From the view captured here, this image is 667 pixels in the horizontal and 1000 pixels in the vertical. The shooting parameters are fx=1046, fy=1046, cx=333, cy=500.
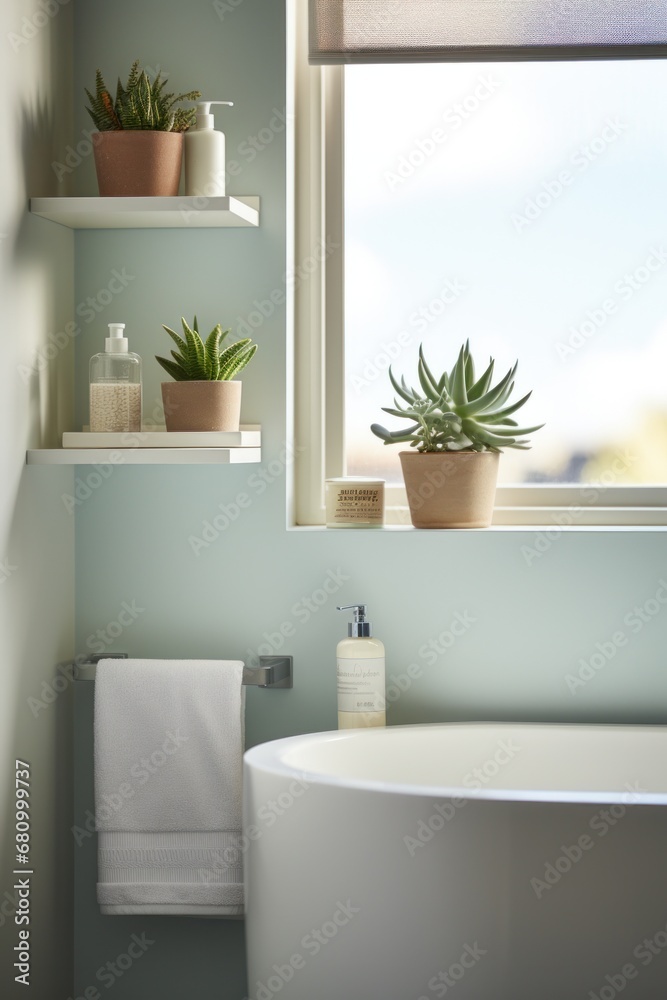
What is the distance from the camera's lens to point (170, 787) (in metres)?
1.74

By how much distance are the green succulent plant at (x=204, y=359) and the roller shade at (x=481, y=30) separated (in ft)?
1.92

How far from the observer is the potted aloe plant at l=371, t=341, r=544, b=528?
71.1 inches

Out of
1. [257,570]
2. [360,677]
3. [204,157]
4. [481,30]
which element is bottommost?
[360,677]

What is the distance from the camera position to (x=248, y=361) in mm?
1774

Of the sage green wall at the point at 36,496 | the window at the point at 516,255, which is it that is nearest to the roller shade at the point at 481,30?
the window at the point at 516,255

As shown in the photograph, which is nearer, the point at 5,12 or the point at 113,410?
the point at 5,12

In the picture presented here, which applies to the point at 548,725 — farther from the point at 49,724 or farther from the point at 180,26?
the point at 180,26

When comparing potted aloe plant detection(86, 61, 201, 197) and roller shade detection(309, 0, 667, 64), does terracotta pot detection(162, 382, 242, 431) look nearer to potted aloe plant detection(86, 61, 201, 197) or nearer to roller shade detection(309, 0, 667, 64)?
potted aloe plant detection(86, 61, 201, 197)

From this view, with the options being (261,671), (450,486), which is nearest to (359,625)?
(261,671)

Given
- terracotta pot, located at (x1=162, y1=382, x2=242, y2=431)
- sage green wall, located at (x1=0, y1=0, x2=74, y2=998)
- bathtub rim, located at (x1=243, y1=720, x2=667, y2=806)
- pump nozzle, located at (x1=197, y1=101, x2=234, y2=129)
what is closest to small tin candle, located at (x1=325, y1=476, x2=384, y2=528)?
terracotta pot, located at (x1=162, y1=382, x2=242, y2=431)

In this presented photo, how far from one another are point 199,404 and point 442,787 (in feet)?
2.33

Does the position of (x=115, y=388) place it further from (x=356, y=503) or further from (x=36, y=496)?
(x=356, y=503)

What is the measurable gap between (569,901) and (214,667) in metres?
0.70

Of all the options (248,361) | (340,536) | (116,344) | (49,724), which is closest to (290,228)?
(248,361)
